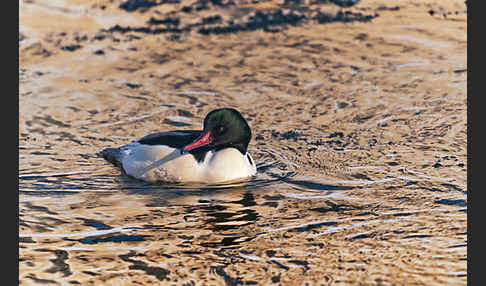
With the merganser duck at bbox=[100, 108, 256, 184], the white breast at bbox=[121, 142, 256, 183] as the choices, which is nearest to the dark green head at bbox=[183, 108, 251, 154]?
the merganser duck at bbox=[100, 108, 256, 184]

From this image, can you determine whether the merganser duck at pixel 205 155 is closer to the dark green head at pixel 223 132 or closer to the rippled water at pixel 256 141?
the dark green head at pixel 223 132

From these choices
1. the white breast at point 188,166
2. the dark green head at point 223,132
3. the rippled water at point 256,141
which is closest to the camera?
the rippled water at point 256,141

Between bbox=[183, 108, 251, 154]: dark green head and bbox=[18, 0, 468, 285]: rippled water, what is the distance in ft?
1.63

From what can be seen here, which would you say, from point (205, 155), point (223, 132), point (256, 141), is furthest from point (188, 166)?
point (256, 141)

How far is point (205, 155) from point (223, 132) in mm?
362

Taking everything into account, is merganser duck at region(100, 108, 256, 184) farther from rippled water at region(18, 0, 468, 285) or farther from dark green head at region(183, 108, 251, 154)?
rippled water at region(18, 0, 468, 285)

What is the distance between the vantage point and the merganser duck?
29.4ft

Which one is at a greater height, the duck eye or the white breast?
the duck eye

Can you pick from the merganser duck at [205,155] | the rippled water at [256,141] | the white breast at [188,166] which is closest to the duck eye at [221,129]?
the merganser duck at [205,155]

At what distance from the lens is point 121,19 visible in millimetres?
16531

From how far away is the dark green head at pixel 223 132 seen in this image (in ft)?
29.2

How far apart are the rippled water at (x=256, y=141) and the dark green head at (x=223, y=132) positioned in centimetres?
50

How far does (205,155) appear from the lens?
9141 millimetres

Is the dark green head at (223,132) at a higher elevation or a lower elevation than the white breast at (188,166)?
higher
